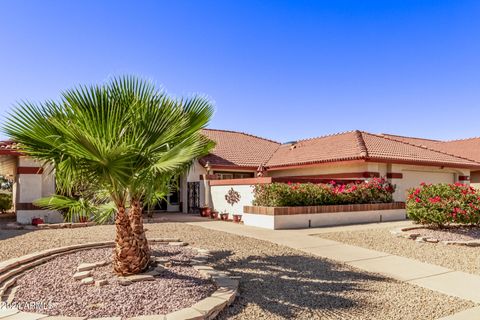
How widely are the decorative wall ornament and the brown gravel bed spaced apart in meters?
7.54

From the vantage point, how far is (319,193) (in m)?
14.2

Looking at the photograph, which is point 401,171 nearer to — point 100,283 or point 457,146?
point 457,146

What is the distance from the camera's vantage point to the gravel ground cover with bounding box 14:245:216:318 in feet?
14.8

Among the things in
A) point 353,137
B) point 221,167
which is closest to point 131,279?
point 221,167

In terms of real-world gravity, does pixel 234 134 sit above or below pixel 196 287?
above

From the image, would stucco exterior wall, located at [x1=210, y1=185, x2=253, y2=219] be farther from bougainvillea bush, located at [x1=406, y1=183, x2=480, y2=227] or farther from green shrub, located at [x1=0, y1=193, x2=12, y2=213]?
green shrub, located at [x1=0, y1=193, x2=12, y2=213]

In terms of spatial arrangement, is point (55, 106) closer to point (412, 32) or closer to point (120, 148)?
point (120, 148)

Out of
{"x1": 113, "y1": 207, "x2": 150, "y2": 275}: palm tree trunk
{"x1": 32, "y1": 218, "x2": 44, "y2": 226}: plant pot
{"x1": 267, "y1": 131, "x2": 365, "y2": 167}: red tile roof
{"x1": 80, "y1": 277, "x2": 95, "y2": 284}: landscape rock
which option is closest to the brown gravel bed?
{"x1": 267, "y1": 131, "x2": 365, "y2": 167}: red tile roof

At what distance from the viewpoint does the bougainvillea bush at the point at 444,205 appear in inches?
435

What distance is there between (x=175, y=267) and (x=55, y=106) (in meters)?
3.55

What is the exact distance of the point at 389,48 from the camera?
53.5 ft

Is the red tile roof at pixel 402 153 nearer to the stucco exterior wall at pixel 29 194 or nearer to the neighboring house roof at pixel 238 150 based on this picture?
the neighboring house roof at pixel 238 150

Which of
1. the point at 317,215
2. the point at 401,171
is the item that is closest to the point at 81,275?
the point at 317,215

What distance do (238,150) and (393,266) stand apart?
662 inches
